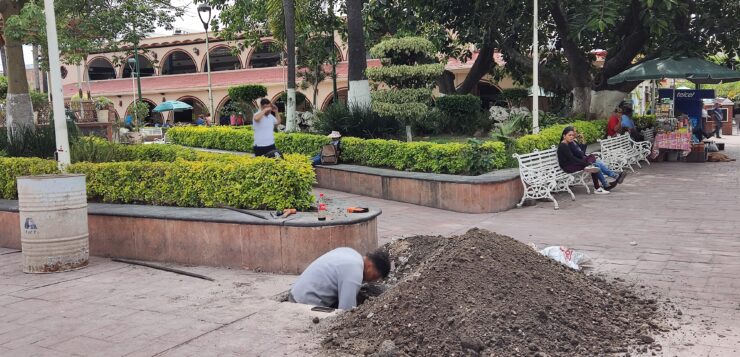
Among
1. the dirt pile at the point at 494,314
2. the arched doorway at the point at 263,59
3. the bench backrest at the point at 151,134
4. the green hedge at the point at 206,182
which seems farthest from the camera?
the arched doorway at the point at 263,59

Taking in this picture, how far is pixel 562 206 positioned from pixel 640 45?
28.6 feet

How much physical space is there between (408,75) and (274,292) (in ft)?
26.3

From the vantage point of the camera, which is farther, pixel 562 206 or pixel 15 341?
pixel 562 206

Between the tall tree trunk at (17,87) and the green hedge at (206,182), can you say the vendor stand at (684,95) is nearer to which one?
the green hedge at (206,182)

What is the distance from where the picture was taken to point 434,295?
464cm

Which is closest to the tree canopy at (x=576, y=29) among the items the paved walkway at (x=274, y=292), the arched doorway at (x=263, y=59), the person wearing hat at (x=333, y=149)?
the person wearing hat at (x=333, y=149)

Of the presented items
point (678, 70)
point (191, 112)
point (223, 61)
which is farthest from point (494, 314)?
point (191, 112)

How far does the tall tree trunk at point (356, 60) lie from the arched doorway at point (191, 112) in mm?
24575

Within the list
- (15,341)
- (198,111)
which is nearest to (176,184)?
(15,341)

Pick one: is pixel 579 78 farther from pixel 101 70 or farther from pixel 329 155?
pixel 101 70

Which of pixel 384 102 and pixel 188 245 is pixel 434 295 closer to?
pixel 188 245

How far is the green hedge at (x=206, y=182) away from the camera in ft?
23.0

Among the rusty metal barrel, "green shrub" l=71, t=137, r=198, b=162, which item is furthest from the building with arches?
the rusty metal barrel

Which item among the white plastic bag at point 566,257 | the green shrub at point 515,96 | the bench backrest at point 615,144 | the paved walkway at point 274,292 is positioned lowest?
the paved walkway at point 274,292
